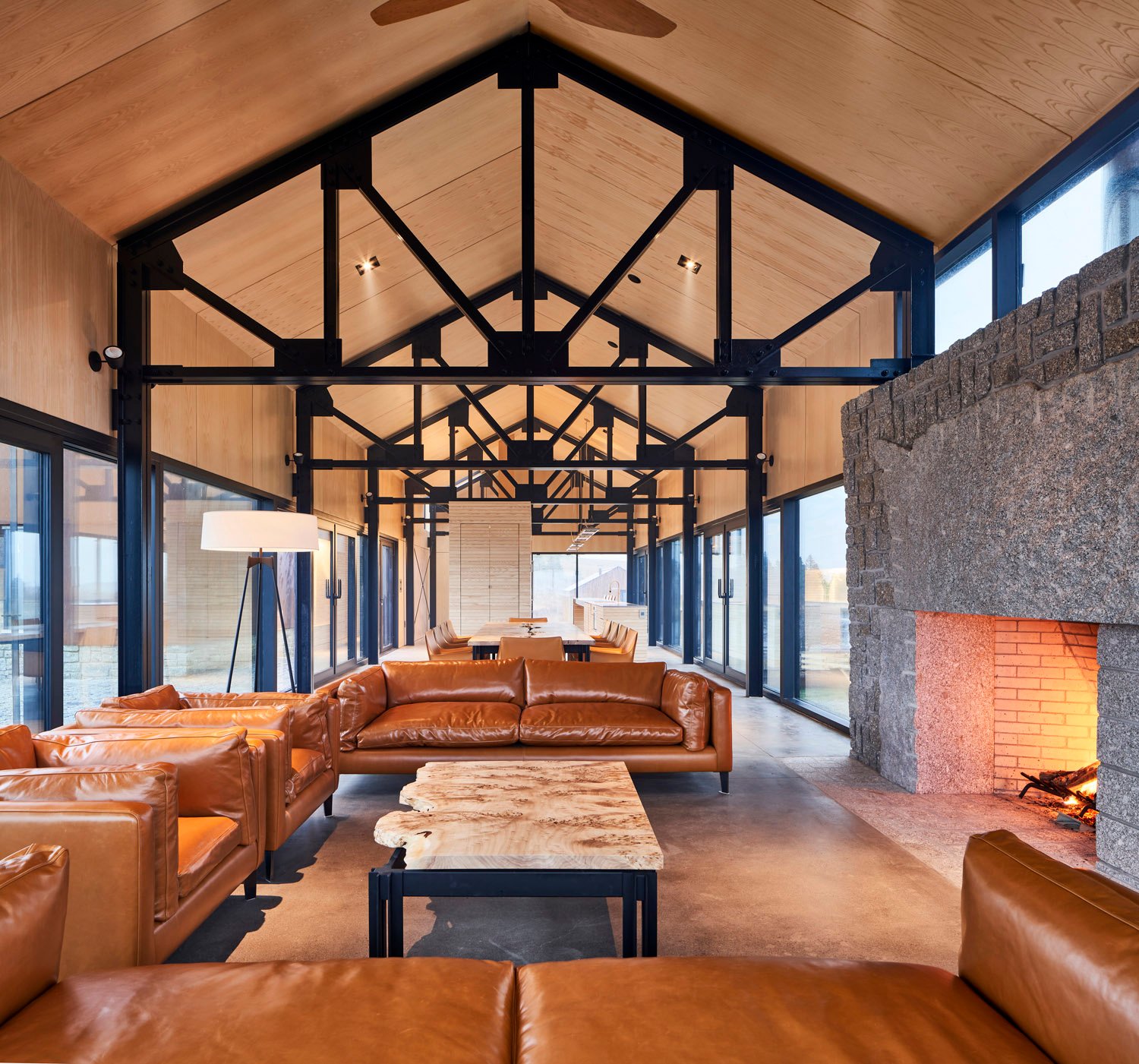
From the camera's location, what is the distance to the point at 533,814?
9.34 ft

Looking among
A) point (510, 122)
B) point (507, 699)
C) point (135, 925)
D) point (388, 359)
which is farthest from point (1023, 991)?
point (388, 359)

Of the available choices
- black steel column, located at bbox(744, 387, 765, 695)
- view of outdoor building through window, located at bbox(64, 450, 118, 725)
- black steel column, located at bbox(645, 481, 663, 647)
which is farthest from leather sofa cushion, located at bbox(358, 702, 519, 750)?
black steel column, located at bbox(645, 481, 663, 647)

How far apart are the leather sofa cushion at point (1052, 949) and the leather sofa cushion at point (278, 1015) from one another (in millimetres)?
940

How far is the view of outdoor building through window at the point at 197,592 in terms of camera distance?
6285mm

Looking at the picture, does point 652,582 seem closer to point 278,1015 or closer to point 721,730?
point 721,730

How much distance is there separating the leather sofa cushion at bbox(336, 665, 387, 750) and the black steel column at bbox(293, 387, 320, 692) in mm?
3983

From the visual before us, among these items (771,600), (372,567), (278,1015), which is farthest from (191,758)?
(372,567)

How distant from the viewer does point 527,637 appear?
8.12 m

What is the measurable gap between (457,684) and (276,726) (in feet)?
Result: 6.32

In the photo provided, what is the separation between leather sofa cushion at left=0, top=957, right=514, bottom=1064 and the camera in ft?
4.72

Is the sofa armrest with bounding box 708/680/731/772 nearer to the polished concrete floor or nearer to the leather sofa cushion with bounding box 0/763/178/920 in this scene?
the polished concrete floor

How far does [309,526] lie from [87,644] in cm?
152

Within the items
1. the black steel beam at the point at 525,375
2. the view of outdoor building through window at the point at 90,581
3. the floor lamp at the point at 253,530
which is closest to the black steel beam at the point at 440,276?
the black steel beam at the point at 525,375

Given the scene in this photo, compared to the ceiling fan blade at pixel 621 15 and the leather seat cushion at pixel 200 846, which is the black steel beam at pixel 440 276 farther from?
the leather seat cushion at pixel 200 846
